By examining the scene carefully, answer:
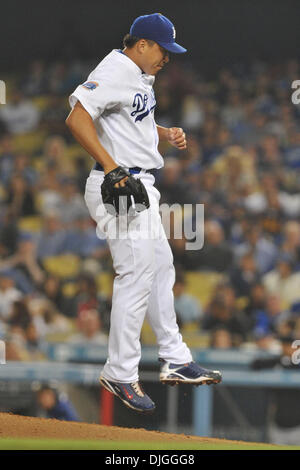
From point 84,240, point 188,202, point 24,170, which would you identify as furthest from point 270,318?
point 24,170

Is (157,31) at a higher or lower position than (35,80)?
lower

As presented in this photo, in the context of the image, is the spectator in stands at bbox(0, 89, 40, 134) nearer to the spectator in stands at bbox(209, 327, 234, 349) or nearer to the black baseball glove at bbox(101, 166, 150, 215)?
the spectator in stands at bbox(209, 327, 234, 349)

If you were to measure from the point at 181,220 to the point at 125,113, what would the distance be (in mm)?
4850

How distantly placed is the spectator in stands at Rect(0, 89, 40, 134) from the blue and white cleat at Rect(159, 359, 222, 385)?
8370 millimetres

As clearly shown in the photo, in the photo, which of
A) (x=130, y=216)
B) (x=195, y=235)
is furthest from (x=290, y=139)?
(x=130, y=216)

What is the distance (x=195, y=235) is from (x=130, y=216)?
5086mm

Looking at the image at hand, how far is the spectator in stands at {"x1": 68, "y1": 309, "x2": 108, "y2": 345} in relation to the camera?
7070 mm

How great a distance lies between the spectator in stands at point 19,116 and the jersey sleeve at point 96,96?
834 cm

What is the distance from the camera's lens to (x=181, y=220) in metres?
8.42

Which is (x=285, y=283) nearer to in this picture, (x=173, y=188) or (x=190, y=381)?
(x=173, y=188)

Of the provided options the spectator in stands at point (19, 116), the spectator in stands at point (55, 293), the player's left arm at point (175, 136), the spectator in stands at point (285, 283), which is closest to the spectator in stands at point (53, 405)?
the spectator in stands at point (55, 293)

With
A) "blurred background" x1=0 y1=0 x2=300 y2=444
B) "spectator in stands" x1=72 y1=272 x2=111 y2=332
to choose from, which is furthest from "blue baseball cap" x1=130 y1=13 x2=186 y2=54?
"spectator in stands" x1=72 y1=272 x2=111 y2=332

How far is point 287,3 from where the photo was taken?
42.6 ft
